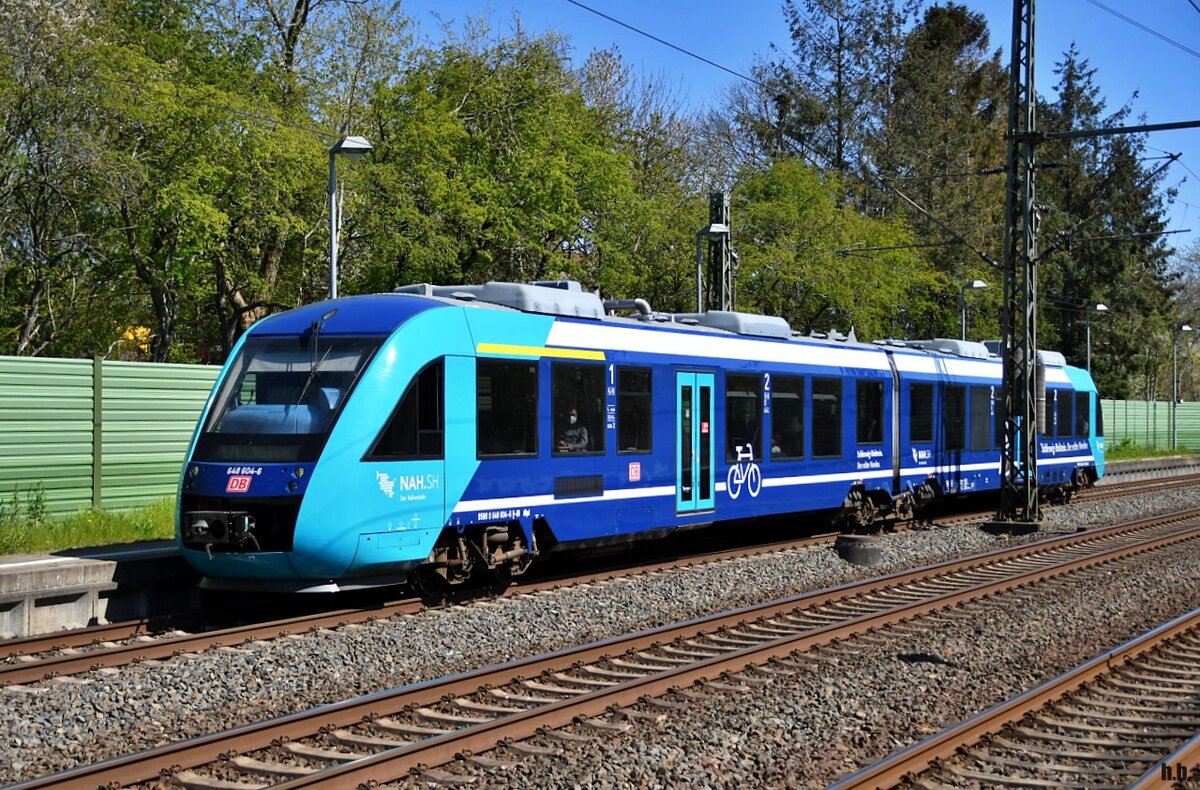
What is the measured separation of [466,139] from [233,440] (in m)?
19.7

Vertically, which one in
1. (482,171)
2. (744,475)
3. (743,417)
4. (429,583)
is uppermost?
(482,171)

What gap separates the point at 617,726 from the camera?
7.89 metres

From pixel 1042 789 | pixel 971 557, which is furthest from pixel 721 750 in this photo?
pixel 971 557

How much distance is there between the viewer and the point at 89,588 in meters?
11.8

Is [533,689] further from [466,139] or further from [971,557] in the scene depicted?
[466,139]

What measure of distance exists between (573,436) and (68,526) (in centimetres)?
619

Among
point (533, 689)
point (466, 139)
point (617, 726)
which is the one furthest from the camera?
point (466, 139)

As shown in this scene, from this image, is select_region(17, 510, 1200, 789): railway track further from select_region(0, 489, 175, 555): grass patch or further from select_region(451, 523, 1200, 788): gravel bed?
select_region(0, 489, 175, 555): grass patch

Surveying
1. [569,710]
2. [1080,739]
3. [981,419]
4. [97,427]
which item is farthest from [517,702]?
[981,419]

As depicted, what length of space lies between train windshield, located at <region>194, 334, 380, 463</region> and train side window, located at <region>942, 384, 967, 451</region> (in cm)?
1339

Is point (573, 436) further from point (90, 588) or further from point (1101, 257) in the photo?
point (1101, 257)

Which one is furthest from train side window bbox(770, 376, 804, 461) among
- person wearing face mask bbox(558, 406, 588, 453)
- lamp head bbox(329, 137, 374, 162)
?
lamp head bbox(329, 137, 374, 162)

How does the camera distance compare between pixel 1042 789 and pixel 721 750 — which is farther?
pixel 721 750

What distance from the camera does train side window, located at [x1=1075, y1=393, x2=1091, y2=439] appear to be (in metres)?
27.5
